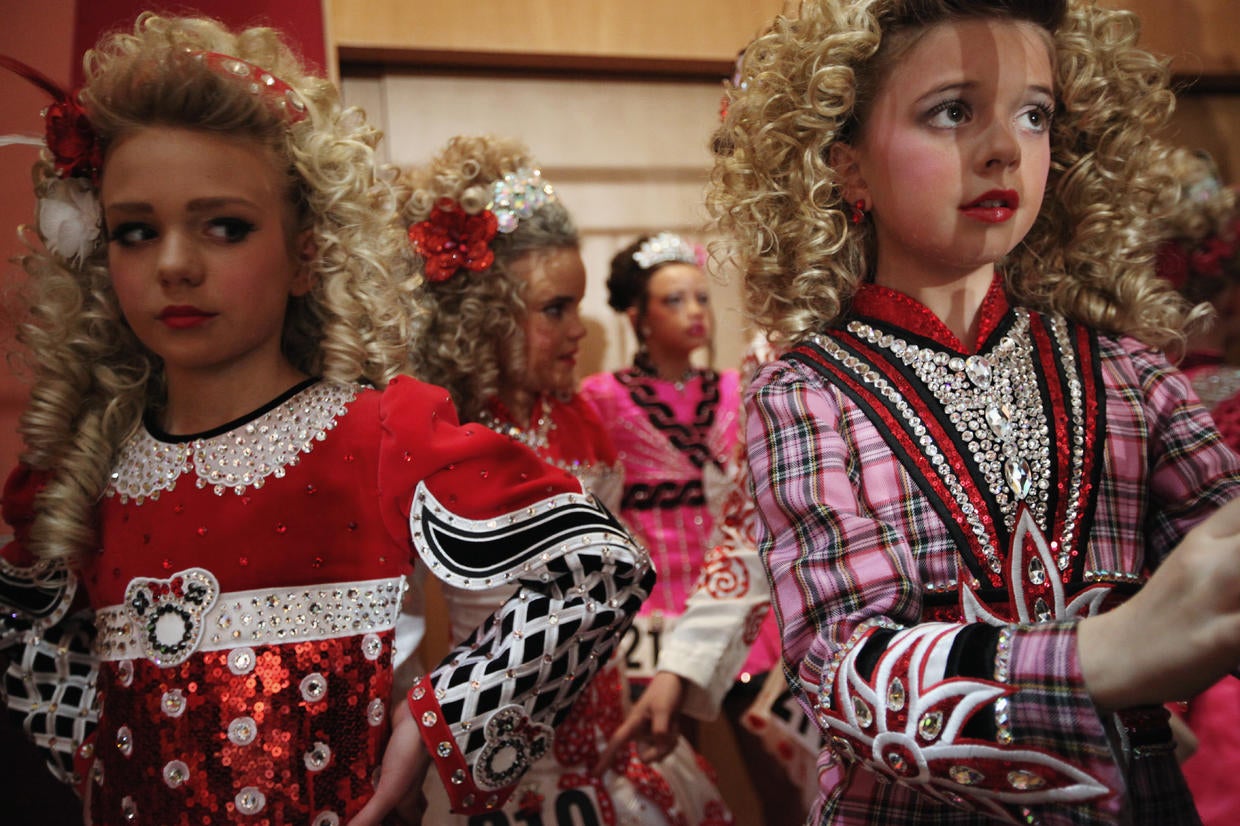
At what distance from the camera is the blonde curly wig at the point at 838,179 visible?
1.07 metres

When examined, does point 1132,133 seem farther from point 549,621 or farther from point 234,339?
point 234,339

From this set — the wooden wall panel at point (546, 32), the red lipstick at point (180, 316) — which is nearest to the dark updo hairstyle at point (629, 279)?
the wooden wall panel at point (546, 32)

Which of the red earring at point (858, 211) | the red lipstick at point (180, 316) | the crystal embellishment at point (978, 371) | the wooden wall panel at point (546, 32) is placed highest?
the wooden wall panel at point (546, 32)

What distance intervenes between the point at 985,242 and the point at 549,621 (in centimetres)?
58

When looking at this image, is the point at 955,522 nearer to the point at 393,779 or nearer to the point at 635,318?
the point at 393,779

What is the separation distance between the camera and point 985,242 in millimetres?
987

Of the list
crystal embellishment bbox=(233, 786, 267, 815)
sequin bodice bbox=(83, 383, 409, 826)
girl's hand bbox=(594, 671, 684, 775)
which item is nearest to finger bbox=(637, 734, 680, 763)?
girl's hand bbox=(594, 671, 684, 775)

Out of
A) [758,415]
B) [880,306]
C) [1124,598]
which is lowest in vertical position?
[1124,598]

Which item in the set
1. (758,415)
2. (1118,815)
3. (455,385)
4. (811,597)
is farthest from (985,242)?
(455,385)

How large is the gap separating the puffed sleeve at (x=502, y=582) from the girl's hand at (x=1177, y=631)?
544 millimetres

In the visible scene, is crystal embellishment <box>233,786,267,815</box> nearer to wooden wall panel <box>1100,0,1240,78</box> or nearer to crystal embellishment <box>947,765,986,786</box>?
crystal embellishment <box>947,765,986,786</box>

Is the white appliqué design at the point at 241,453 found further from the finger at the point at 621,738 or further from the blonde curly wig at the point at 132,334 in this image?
the finger at the point at 621,738

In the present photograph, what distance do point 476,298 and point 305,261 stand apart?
0.54 meters

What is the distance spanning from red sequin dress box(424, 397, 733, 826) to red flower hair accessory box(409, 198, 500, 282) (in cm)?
25
